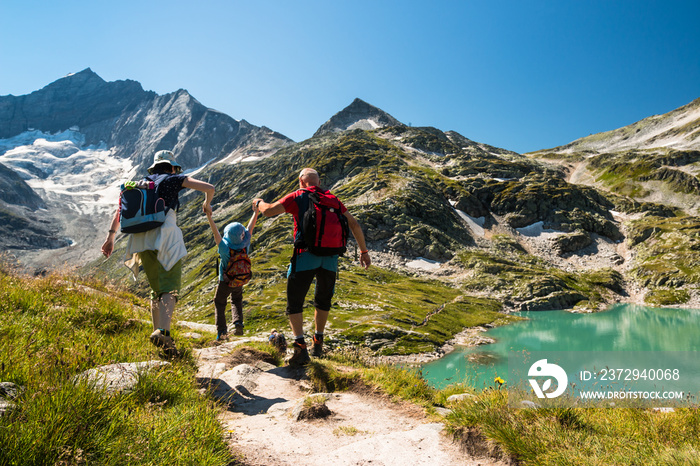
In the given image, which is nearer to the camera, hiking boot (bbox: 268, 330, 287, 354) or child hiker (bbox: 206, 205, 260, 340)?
hiking boot (bbox: 268, 330, 287, 354)

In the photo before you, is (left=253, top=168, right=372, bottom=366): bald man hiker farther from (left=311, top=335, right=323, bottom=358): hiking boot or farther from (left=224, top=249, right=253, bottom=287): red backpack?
(left=224, top=249, right=253, bottom=287): red backpack

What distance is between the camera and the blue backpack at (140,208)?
6012mm

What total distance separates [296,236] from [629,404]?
5.87m

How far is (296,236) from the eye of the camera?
735 cm

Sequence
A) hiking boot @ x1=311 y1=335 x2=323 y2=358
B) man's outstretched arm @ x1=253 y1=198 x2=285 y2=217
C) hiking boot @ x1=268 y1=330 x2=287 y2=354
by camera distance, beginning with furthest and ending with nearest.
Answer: hiking boot @ x1=268 y1=330 x2=287 y2=354
hiking boot @ x1=311 y1=335 x2=323 y2=358
man's outstretched arm @ x1=253 y1=198 x2=285 y2=217

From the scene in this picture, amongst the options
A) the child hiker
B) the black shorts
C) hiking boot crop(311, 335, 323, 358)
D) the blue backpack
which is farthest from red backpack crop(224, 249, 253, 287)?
the blue backpack

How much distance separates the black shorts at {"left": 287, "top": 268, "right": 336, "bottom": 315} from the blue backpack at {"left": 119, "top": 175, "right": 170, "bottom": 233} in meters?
2.70

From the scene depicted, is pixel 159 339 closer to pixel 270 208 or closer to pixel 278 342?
pixel 270 208

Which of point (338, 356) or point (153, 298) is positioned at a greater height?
point (153, 298)

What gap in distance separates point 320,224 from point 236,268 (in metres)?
4.50

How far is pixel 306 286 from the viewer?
7332 mm

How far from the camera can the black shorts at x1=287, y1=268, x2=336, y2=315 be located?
7.18 metres

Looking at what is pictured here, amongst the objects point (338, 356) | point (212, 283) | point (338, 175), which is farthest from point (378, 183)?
point (338, 356)

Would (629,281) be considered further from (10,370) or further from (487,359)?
(10,370)
